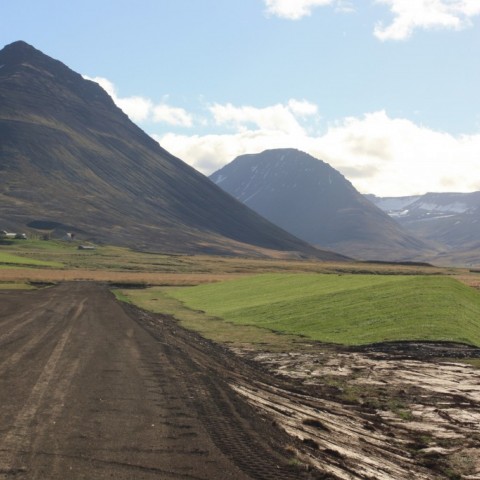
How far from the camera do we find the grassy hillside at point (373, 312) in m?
39.4

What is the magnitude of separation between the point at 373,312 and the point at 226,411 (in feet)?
96.9

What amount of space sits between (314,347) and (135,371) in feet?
52.8

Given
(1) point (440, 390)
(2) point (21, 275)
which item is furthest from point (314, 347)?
(2) point (21, 275)

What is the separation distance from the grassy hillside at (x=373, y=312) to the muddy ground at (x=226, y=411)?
407cm

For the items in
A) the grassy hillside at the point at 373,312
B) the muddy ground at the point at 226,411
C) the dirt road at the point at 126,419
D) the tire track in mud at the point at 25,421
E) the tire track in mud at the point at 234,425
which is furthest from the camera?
the grassy hillside at the point at 373,312

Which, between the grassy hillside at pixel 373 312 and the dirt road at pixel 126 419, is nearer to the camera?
the dirt road at pixel 126 419

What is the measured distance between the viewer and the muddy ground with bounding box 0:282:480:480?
13164 millimetres

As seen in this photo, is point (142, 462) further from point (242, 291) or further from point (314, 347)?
point (242, 291)

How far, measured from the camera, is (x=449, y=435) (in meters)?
19.3

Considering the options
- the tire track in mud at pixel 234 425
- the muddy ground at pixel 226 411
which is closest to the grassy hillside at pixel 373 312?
the muddy ground at pixel 226 411

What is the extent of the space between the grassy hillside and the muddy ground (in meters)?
4.07

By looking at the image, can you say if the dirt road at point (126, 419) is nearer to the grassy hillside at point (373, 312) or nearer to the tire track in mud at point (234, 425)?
the tire track in mud at point (234, 425)

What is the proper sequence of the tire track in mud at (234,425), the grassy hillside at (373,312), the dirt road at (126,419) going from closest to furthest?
the dirt road at (126,419), the tire track in mud at (234,425), the grassy hillside at (373,312)

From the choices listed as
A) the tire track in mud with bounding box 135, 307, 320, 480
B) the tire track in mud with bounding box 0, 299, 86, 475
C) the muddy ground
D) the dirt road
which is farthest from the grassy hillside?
the tire track in mud with bounding box 0, 299, 86, 475
